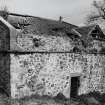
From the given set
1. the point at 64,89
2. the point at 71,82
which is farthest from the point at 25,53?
the point at 71,82

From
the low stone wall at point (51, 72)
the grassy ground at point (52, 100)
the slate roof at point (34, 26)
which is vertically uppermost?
the slate roof at point (34, 26)

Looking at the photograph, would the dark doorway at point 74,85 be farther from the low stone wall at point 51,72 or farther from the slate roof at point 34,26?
the slate roof at point 34,26

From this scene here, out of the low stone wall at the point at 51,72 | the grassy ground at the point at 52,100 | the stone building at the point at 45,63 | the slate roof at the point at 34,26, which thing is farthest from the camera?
the slate roof at the point at 34,26

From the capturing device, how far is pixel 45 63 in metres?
11.4

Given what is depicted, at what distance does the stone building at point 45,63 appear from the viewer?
395 inches

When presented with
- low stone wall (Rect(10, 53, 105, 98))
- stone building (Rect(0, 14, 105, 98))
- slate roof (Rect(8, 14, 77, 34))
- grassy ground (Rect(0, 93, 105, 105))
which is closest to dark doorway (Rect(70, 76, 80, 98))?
stone building (Rect(0, 14, 105, 98))

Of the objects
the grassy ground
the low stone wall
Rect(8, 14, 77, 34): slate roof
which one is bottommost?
the grassy ground

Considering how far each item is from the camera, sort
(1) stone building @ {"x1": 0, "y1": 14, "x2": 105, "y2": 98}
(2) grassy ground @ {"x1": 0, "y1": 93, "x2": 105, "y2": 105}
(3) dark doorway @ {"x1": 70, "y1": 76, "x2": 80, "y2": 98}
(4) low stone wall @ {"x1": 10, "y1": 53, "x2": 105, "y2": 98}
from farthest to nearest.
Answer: (3) dark doorway @ {"x1": 70, "y1": 76, "x2": 80, "y2": 98}
(4) low stone wall @ {"x1": 10, "y1": 53, "x2": 105, "y2": 98}
(1) stone building @ {"x1": 0, "y1": 14, "x2": 105, "y2": 98}
(2) grassy ground @ {"x1": 0, "y1": 93, "x2": 105, "y2": 105}

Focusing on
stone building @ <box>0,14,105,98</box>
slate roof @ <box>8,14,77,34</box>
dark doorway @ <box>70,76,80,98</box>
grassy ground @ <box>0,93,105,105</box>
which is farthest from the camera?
dark doorway @ <box>70,76,80,98</box>

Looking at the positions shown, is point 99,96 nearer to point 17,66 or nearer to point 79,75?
point 79,75

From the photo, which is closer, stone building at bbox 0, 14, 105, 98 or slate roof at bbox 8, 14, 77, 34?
stone building at bbox 0, 14, 105, 98

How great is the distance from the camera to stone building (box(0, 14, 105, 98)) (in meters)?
10.0

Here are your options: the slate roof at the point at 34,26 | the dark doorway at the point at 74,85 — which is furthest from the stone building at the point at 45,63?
the slate roof at the point at 34,26

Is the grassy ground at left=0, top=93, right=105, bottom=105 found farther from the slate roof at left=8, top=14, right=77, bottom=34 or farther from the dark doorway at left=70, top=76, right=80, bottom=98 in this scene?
the slate roof at left=8, top=14, right=77, bottom=34
